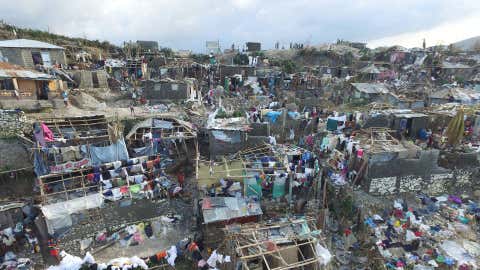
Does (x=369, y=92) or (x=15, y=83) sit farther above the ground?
(x=15, y=83)

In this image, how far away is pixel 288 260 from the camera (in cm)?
970

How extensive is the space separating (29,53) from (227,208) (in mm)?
23969

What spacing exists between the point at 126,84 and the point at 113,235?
18493 millimetres

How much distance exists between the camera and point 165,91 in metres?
23.0

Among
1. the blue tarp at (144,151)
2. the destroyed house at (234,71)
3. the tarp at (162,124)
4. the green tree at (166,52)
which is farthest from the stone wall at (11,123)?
the green tree at (166,52)

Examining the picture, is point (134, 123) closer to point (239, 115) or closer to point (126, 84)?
point (239, 115)

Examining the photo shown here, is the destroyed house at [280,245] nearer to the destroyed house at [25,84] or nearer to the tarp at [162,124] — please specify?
the tarp at [162,124]

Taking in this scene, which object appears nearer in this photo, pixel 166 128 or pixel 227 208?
pixel 227 208

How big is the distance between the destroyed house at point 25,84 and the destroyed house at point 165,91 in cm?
648

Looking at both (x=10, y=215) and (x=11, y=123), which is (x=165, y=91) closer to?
(x=11, y=123)

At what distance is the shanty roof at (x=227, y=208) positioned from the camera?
11286 millimetres

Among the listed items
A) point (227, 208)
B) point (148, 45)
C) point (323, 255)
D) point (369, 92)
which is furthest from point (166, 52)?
point (323, 255)

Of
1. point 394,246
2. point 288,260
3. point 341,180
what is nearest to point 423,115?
point 341,180

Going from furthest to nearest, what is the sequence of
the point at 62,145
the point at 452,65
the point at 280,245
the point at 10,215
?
the point at 452,65
the point at 62,145
the point at 10,215
the point at 280,245
